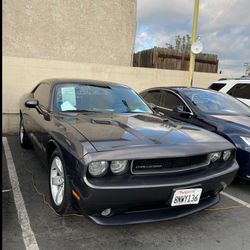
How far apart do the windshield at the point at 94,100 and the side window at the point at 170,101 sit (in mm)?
1169

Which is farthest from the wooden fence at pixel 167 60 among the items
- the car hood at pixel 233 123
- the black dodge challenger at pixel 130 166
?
the black dodge challenger at pixel 130 166

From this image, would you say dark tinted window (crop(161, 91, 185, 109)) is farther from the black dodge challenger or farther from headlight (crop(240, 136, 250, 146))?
the black dodge challenger

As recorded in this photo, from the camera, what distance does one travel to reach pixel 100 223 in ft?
8.46

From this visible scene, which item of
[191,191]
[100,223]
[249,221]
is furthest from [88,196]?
[249,221]

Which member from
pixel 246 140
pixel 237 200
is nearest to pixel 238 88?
pixel 246 140

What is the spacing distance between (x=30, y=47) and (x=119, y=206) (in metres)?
8.42

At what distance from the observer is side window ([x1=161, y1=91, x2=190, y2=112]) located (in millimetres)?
5473

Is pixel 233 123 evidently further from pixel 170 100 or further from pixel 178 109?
pixel 170 100

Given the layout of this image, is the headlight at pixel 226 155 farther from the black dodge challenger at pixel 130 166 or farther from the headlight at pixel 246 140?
the headlight at pixel 246 140

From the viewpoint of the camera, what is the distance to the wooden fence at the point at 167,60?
42.7ft

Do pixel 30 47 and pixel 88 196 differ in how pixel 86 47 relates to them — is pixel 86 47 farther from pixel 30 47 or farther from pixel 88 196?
pixel 88 196

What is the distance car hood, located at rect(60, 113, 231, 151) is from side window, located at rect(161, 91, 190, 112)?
173 cm

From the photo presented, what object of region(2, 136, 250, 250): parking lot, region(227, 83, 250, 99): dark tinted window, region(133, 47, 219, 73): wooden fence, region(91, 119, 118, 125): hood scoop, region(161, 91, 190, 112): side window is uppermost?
region(133, 47, 219, 73): wooden fence

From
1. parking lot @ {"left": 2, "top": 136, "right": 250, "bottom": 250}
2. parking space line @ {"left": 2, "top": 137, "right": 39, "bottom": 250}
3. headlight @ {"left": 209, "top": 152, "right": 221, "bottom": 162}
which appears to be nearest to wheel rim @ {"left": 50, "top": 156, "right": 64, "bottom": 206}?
parking lot @ {"left": 2, "top": 136, "right": 250, "bottom": 250}
